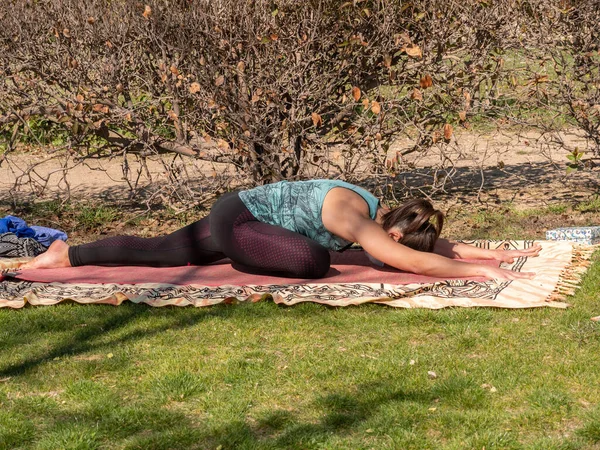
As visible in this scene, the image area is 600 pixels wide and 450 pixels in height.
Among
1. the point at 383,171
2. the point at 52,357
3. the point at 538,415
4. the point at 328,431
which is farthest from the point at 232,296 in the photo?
the point at 383,171

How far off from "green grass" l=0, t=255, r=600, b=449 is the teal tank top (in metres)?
0.67

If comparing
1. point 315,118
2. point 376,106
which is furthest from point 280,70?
point 376,106

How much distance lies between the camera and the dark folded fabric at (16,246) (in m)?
6.27

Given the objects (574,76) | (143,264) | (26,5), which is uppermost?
(26,5)

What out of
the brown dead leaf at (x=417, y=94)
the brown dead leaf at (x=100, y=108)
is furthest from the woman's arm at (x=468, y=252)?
the brown dead leaf at (x=100, y=108)

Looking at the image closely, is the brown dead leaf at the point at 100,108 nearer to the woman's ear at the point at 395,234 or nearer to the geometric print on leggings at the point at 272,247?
the geometric print on leggings at the point at 272,247

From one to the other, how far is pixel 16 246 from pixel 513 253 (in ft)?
11.0

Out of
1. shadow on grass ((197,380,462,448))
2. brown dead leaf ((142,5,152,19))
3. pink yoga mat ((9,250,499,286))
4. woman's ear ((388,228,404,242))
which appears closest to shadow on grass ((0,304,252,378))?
pink yoga mat ((9,250,499,286))

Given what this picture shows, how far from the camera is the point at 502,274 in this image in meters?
5.16

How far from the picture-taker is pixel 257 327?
4.73 m

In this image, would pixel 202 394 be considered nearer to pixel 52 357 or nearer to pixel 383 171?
pixel 52 357

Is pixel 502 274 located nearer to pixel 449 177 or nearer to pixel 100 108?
pixel 449 177

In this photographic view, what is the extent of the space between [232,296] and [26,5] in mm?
3492

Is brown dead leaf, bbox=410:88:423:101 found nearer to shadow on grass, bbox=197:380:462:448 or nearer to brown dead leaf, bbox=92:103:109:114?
brown dead leaf, bbox=92:103:109:114
